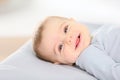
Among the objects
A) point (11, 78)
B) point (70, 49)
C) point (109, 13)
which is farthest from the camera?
point (109, 13)

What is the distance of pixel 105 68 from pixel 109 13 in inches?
42.7

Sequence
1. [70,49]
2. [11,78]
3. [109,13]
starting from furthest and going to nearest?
[109,13] → [70,49] → [11,78]

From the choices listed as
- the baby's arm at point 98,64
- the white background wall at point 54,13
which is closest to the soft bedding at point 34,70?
the baby's arm at point 98,64

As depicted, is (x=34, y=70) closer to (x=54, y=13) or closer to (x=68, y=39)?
(x=68, y=39)

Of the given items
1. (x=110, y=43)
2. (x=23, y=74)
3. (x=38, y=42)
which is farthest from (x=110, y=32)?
(x=23, y=74)

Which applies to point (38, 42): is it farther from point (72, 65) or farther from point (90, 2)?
point (90, 2)

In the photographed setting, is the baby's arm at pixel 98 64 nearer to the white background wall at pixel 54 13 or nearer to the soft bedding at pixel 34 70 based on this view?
the soft bedding at pixel 34 70

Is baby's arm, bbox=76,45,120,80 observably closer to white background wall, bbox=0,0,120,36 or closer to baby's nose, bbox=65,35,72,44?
baby's nose, bbox=65,35,72,44

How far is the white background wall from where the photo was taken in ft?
6.99

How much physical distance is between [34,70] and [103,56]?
11.3 inches

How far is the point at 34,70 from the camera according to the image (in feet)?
3.76

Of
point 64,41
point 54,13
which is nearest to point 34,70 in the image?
point 64,41

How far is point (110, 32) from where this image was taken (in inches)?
50.2

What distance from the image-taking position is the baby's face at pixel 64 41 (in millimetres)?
1215
